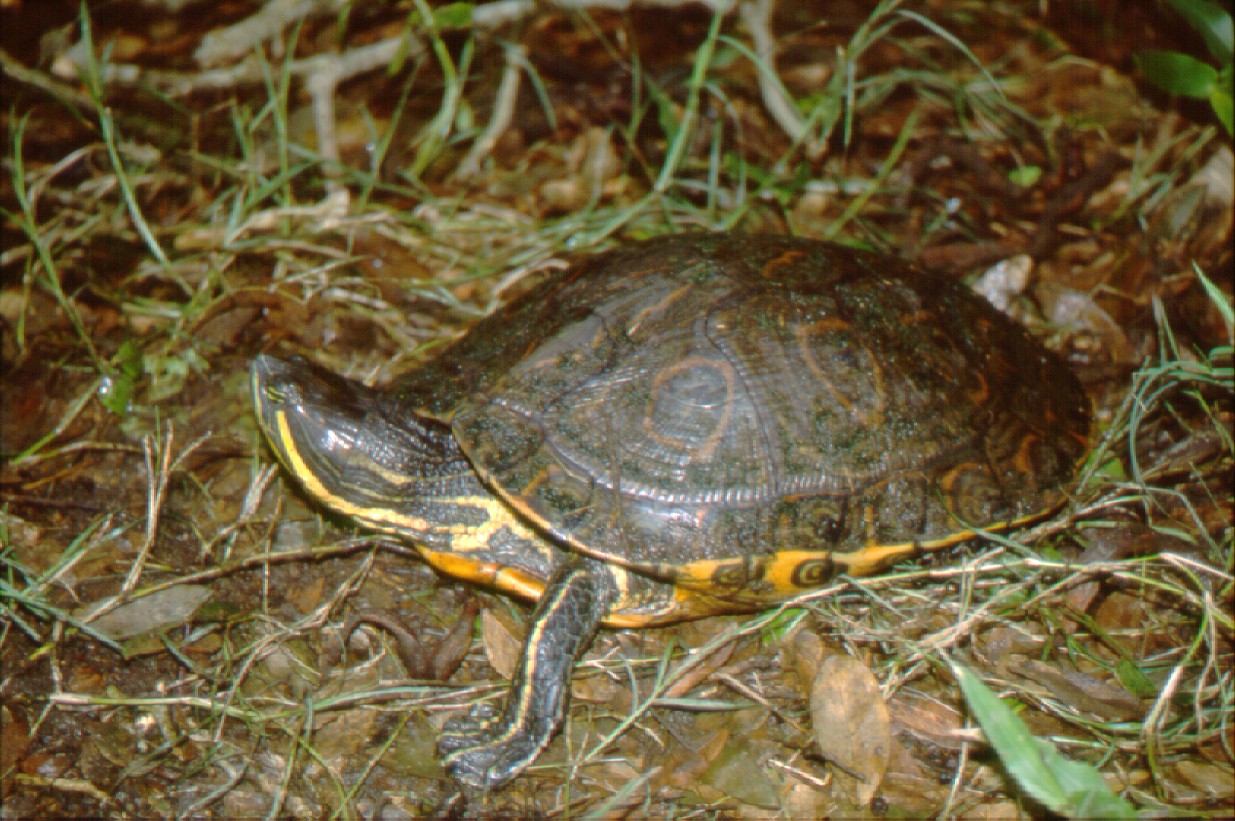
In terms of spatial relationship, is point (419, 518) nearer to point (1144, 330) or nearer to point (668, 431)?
point (668, 431)

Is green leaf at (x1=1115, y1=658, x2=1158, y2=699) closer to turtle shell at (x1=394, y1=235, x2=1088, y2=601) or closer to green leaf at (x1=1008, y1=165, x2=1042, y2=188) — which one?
A: turtle shell at (x1=394, y1=235, x2=1088, y2=601)

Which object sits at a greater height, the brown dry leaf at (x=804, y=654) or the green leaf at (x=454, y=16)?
the green leaf at (x=454, y=16)

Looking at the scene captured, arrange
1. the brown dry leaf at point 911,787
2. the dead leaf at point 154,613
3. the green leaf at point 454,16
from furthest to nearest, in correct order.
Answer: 1. the green leaf at point 454,16
2. the dead leaf at point 154,613
3. the brown dry leaf at point 911,787

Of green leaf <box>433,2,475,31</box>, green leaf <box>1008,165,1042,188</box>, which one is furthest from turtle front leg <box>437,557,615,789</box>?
green leaf <box>1008,165,1042,188</box>

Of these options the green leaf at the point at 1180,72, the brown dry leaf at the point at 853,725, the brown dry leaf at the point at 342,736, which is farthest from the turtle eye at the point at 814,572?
the green leaf at the point at 1180,72

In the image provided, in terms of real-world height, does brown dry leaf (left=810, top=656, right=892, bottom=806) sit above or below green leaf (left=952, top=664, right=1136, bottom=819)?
below

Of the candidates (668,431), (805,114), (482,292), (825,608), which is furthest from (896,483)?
(805,114)

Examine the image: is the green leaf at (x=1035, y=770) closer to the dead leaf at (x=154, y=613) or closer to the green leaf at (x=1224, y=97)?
the dead leaf at (x=154, y=613)

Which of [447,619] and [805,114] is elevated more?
[805,114]
